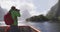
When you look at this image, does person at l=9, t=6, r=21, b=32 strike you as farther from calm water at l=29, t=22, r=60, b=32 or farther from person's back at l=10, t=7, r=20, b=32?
calm water at l=29, t=22, r=60, b=32

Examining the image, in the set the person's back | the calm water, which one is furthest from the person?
the calm water

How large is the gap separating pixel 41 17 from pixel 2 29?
106 metres

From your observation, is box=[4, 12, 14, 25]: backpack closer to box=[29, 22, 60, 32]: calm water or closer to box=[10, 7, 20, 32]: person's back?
box=[10, 7, 20, 32]: person's back

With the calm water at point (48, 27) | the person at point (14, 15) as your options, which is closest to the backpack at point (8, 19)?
the person at point (14, 15)

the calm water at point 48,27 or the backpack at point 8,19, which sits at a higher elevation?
the backpack at point 8,19

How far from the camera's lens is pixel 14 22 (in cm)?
748

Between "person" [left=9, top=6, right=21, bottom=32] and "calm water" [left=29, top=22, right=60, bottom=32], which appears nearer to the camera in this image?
"person" [left=9, top=6, right=21, bottom=32]

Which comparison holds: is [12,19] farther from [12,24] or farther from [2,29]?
[2,29]

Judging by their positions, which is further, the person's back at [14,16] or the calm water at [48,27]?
the calm water at [48,27]

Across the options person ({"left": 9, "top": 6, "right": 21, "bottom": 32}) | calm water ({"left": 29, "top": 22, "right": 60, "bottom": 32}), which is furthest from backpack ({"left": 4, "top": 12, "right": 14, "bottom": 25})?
calm water ({"left": 29, "top": 22, "right": 60, "bottom": 32})

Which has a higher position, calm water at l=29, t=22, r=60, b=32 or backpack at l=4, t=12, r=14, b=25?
backpack at l=4, t=12, r=14, b=25

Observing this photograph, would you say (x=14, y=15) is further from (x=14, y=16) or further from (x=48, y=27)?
(x=48, y=27)

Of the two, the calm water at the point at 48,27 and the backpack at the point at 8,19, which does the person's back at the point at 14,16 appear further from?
the calm water at the point at 48,27

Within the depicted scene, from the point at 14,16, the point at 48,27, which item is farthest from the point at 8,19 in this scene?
the point at 48,27
